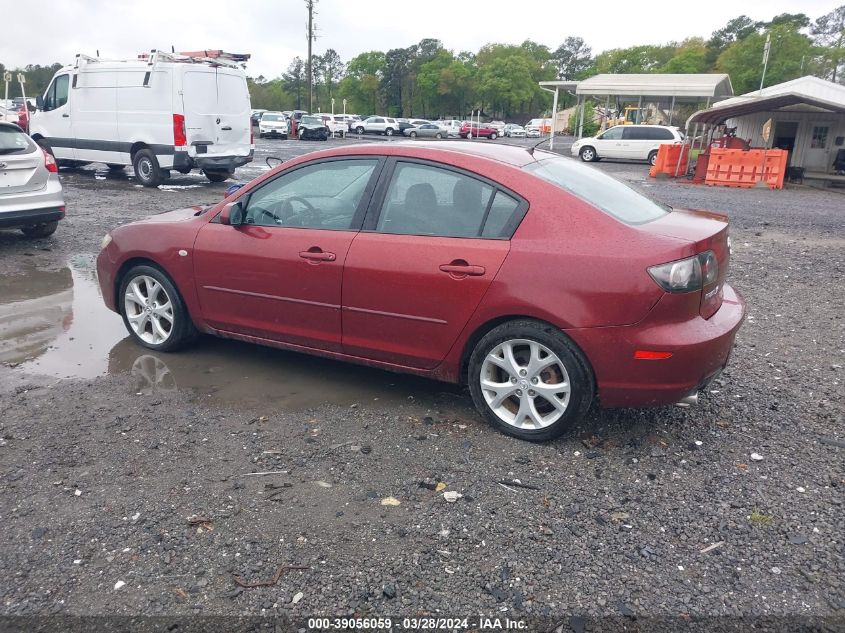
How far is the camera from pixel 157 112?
14305 millimetres

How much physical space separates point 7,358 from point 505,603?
14.3 ft

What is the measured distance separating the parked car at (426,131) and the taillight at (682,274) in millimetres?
42699

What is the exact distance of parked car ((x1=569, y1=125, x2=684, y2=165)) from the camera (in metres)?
28.3

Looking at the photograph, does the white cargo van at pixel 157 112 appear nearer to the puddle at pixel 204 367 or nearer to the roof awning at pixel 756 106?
the puddle at pixel 204 367

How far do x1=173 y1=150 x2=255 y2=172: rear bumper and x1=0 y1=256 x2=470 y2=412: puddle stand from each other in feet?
29.0

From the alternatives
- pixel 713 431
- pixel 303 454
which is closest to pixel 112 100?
pixel 303 454

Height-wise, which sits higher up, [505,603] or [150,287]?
[150,287]

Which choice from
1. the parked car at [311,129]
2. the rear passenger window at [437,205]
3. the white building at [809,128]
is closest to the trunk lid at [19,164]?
the rear passenger window at [437,205]

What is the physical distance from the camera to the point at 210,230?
4.82 metres

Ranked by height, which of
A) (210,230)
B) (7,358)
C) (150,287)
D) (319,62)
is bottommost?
(7,358)

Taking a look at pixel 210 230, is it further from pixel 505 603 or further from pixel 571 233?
pixel 505 603

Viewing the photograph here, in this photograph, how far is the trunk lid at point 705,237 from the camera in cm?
364

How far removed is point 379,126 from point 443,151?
49.0 m

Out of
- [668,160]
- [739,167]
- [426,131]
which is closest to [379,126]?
[426,131]
